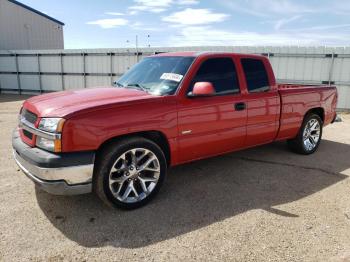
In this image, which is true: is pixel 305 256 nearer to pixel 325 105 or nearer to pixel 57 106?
pixel 57 106

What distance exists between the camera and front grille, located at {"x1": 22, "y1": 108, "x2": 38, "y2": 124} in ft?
11.4

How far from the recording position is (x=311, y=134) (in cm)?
599

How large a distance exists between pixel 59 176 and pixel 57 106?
0.78 meters

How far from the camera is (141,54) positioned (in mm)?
14656

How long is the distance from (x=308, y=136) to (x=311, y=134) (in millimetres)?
102

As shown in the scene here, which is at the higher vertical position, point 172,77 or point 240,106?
point 172,77

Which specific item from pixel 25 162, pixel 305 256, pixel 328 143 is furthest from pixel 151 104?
pixel 328 143

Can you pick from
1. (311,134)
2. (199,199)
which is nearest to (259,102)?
(199,199)

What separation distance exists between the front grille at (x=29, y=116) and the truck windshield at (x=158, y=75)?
133 centimetres

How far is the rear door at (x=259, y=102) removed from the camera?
4621 mm

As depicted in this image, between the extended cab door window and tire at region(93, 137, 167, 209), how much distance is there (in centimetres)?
114

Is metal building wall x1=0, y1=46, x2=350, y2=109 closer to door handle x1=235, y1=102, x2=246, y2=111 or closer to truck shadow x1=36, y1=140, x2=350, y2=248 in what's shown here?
truck shadow x1=36, y1=140, x2=350, y2=248

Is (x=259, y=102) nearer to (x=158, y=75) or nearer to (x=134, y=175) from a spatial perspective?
(x=158, y=75)

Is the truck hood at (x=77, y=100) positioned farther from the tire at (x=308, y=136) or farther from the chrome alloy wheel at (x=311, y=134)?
the chrome alloy wheel at (x=311, y=134)
